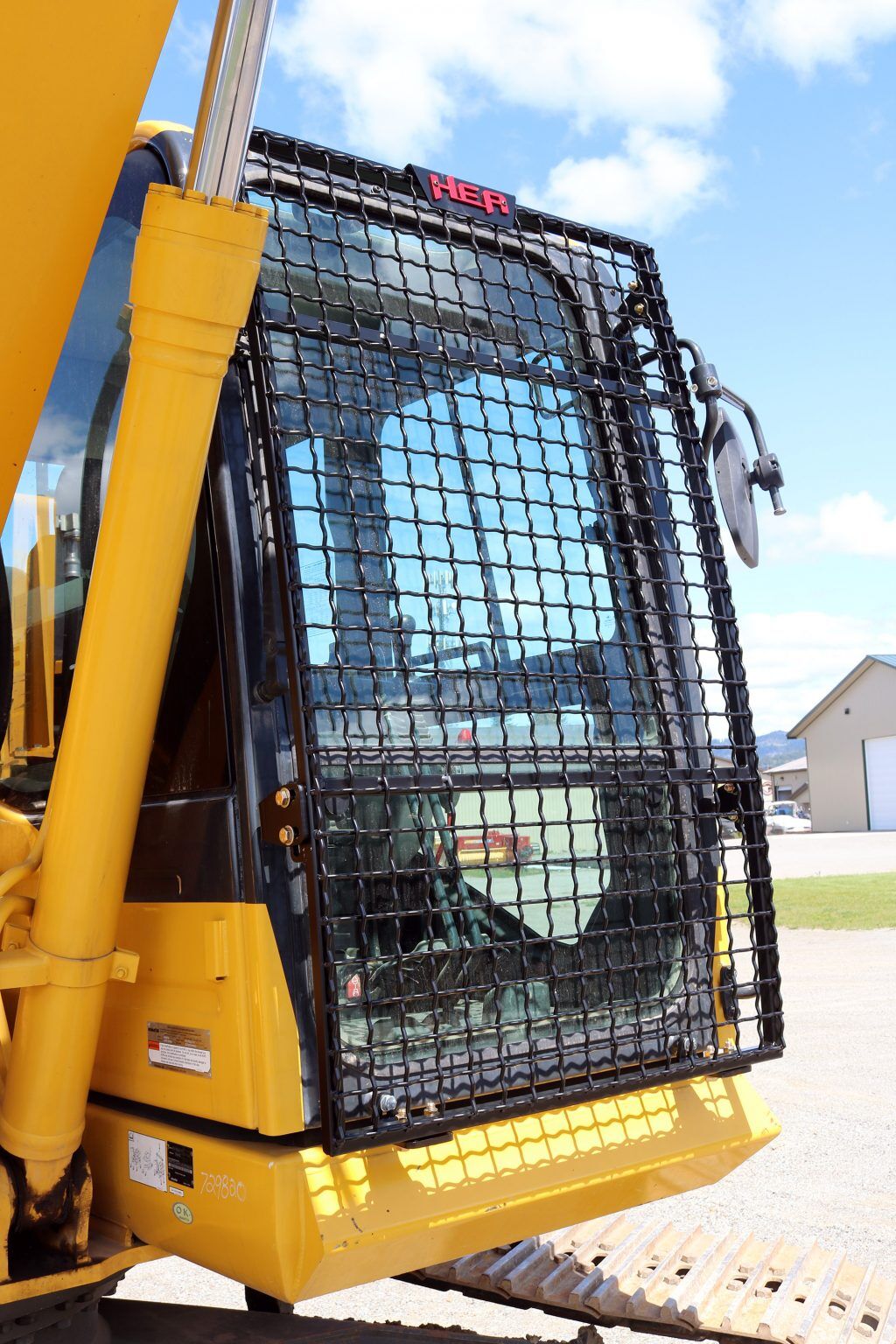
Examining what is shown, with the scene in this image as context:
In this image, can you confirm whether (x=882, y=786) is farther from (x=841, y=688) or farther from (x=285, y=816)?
(x=285, y=816)

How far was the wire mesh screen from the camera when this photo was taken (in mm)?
2250

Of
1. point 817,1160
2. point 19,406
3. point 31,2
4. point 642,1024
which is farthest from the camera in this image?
point 817,1160

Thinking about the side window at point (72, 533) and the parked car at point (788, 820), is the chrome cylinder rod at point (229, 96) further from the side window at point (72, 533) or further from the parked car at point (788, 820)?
the parked car at point (788, 820)

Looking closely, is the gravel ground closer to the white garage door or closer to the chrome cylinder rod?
the chrome cylinder rod

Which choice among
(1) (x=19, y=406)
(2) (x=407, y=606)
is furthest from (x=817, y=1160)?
(1) (x=19, y=406)

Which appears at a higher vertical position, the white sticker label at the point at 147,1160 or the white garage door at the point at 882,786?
the white garage door at the point at 882,786

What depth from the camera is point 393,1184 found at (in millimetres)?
2145

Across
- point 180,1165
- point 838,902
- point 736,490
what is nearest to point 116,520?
point 180,1165

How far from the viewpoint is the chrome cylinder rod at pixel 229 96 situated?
1697 millimetres

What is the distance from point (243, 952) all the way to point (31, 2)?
1421mm

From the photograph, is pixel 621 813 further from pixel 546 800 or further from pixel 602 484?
pixel 602 484

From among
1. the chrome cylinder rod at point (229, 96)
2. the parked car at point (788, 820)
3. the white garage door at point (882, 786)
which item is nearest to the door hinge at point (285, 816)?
the chrome cylinder rod at point (229, 96)

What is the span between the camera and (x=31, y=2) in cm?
164

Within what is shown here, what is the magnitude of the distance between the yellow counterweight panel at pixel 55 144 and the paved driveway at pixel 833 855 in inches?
532
